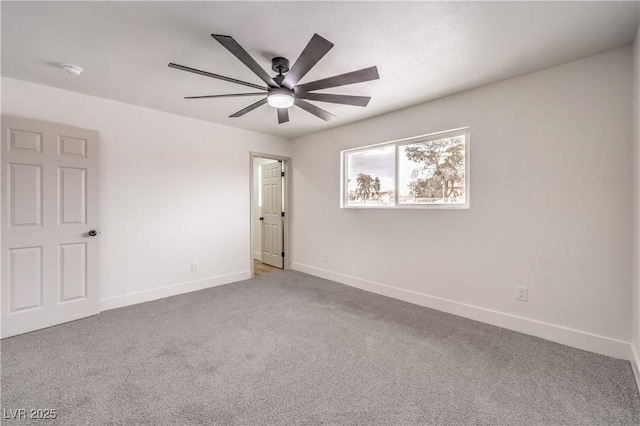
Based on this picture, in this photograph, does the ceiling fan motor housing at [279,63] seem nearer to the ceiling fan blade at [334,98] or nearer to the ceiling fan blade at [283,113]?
the ceiling fan blade at [334,98]

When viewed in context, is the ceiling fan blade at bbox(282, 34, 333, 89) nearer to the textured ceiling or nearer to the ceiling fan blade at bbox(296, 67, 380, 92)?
the ceiling fan blade at bbox(296, 67, 380, 92)

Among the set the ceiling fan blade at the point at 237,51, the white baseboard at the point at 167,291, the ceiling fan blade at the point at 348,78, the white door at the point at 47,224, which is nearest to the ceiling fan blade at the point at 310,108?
the ceiling fan blade at the point at 348,78

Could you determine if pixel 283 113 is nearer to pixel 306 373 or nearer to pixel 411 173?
pixel 411 173

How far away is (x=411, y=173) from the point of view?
359 centimetres

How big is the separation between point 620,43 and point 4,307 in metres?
5.64

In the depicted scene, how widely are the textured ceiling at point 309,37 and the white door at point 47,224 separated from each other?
0.62 metres

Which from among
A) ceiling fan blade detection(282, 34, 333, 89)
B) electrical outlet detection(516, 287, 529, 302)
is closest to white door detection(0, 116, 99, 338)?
ceiling fan blade detection(282, 34, 333, 89)

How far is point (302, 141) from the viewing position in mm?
4973

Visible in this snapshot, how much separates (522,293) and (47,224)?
4.73 m

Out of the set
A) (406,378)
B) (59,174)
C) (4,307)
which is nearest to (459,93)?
(406,378)

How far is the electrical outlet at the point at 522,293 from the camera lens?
8.66ft

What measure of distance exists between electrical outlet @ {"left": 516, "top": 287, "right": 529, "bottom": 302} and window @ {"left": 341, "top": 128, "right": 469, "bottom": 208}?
0.95 meters

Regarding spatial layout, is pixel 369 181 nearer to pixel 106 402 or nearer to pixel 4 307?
pixel 106 402

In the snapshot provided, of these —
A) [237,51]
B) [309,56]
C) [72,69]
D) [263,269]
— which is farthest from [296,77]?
[263,269]
